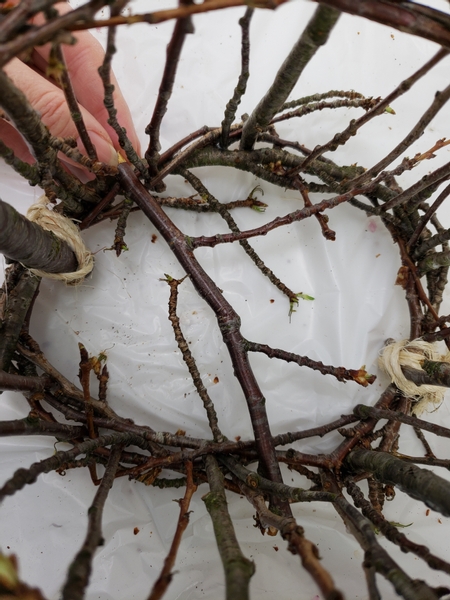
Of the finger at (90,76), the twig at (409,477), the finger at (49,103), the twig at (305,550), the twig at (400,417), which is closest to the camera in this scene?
the twig at (305,550)

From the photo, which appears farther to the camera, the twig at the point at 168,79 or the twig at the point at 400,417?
the twig at the point at 400,417

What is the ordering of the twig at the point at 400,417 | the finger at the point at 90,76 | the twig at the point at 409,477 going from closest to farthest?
the twig at the point at 409,477 < the twig at the point at 400,417 < the finger at the point at 90,76

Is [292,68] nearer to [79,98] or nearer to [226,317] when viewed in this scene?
[226,317]

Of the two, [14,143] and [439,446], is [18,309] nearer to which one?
[14,143]

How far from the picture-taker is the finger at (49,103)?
0.66 m

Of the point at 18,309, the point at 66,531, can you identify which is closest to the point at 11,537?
the point at 66,531

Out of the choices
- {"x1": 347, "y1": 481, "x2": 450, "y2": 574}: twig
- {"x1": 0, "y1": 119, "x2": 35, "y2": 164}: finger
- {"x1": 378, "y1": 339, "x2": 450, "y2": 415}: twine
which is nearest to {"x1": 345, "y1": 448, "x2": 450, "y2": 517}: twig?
{"x1": 347, "y1": 481, "x2": 450, "y2": 574}: twig

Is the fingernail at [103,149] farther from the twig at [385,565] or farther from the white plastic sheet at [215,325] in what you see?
the twig at [385,565]

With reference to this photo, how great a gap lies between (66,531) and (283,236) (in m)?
0.65

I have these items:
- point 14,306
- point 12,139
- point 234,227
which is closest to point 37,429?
point 14,306

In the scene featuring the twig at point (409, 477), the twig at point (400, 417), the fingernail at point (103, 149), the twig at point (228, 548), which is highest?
the fingernail at point (103, 149)

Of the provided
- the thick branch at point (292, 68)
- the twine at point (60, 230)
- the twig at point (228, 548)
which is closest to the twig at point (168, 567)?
the twig at point (228, 548)

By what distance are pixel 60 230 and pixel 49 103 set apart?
19cm

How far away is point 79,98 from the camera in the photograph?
0.82 metres
